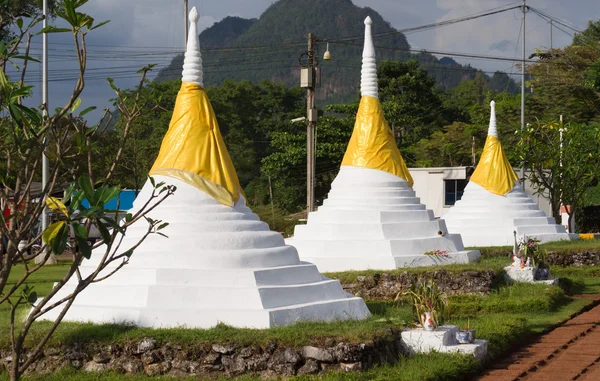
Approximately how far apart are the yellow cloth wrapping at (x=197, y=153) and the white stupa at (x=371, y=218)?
6848 millimetres

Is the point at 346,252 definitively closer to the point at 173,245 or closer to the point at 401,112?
the point at 173,245

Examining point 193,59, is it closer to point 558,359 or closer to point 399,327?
point 399,327

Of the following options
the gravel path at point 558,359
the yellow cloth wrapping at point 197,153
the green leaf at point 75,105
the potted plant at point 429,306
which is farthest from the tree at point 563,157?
the green leaf at point 75,105

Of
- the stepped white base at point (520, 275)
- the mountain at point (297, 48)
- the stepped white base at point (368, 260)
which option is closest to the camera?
the stepped white base at point (368, 260)

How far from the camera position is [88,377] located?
34.7ft

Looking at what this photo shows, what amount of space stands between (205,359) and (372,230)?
9.79 meters

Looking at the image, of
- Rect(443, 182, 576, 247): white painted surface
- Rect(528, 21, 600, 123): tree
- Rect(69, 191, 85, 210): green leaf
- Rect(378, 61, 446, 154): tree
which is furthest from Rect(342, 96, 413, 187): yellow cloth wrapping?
Rect(378, 61, 446, 154): tree

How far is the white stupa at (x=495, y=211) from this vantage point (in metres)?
27.4

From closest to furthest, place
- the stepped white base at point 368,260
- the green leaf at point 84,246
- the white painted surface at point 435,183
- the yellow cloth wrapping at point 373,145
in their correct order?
1. the green leaf at point 84,246
2. the stepped white base at point 368,260
3. the yellow cloth wrapping at point 373,145
4. the white painted surface at point 435,183

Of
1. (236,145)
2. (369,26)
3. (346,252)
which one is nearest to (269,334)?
(346,252)

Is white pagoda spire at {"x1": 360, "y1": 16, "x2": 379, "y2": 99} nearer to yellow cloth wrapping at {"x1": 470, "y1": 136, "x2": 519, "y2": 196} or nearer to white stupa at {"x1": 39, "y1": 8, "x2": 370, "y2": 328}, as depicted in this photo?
yellow cloth wrapping at {"x1": 470, "y1": 136, "x2": 519, "y2": 196}

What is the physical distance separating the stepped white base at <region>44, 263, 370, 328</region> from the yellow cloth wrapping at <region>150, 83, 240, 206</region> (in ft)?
4.70

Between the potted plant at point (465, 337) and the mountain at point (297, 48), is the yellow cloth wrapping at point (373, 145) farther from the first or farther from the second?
the mountain at point (297, 48)

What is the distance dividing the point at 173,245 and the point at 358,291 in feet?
21.2
